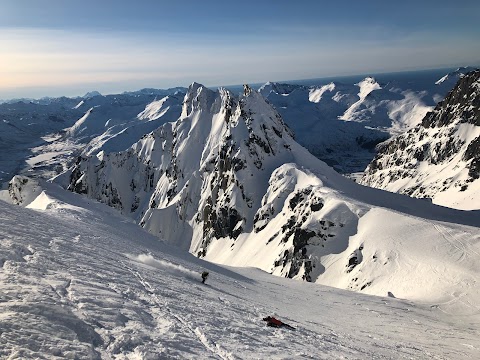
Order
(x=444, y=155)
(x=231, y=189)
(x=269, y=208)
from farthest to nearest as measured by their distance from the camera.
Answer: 1. (x=444, y=155)
2. (x=231, y=189)
3. (x=269, y=208)

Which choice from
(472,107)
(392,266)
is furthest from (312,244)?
(472,107)

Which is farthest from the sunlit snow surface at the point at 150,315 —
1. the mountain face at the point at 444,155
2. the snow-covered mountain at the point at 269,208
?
the mountain face at the point at 444,155

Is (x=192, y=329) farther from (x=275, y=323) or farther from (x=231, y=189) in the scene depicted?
(x=231, y=189)

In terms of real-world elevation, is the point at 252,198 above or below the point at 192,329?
above

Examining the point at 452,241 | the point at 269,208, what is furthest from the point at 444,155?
the point at 452,241

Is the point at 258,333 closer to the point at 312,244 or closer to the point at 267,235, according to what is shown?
the point at 312,244

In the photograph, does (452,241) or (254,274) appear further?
(452,241)

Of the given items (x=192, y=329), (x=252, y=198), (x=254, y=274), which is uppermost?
(x=252, y=198)
